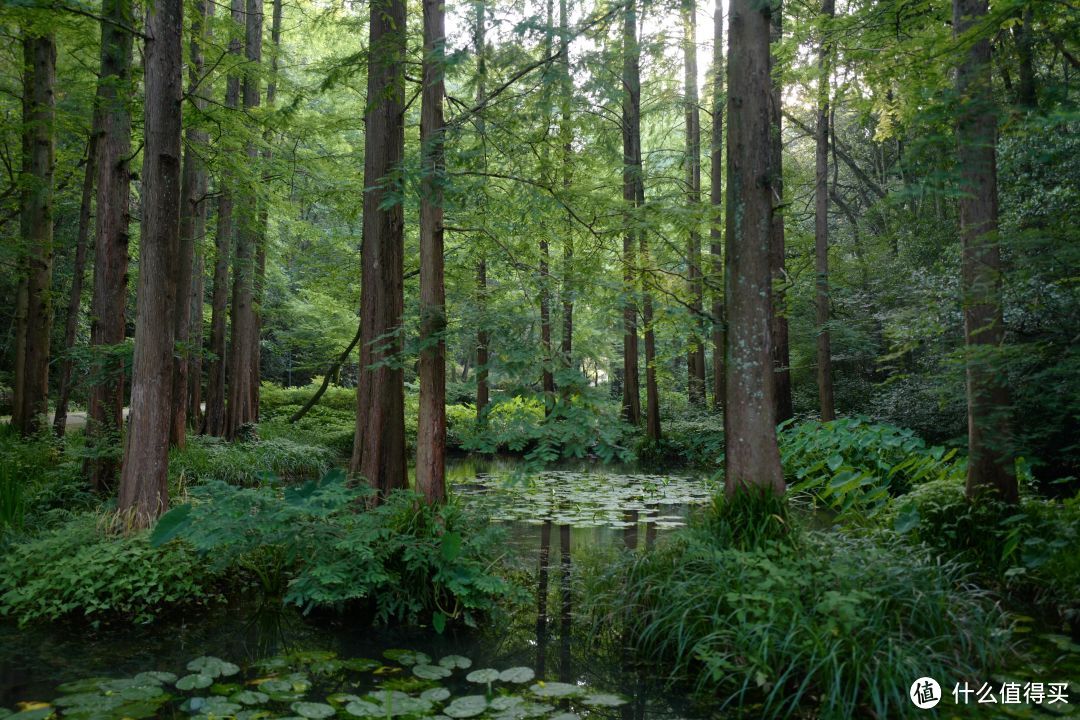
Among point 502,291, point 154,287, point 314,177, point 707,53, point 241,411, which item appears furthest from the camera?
point 707,53

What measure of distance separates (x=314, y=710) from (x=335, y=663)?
0.78 m

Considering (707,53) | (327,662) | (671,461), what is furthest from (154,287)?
(707,53)

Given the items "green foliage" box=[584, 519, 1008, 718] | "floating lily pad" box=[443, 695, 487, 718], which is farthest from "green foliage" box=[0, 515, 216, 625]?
"green foliage" box=[584, 519, 1008, 718]

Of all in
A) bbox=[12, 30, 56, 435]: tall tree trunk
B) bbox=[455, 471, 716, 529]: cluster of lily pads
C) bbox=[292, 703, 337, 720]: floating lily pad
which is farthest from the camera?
bbox=[12, 30, 56, 435]: tall tree trunk

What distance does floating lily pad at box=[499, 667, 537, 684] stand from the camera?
371 centimetres

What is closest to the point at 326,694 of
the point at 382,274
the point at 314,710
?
the point at 314,710

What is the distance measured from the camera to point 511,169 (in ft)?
21.5

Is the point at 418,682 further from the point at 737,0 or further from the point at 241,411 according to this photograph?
the point at 241,411

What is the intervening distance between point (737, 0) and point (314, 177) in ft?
25.2

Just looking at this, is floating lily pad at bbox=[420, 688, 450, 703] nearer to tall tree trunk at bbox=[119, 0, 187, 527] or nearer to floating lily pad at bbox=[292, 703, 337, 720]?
floating lily pad at bbox=[292, 703, 337, 720]

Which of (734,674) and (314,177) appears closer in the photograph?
(734,674)

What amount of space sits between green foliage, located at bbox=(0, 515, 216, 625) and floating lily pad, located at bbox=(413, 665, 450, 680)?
6.40 ft

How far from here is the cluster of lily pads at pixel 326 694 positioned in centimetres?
322

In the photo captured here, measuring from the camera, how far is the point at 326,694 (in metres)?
3.55
